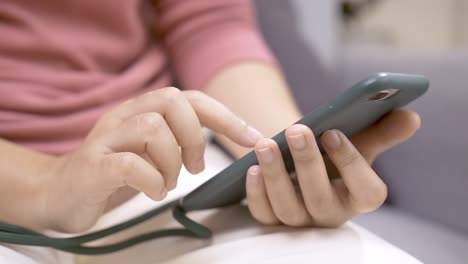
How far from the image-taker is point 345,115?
29 centimetres

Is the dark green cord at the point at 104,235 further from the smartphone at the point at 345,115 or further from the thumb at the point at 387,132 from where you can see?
the thumb at the point at 387,132

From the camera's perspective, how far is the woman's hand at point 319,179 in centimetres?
31

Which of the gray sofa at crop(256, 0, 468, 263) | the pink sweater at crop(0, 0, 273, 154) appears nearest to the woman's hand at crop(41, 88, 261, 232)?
the pink sweater at crop(0, 0, 273, 154)

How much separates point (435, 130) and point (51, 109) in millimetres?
401

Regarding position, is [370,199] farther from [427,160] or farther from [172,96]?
[427,160]

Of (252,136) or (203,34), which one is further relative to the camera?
(203,34)

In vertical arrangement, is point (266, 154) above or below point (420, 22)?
above

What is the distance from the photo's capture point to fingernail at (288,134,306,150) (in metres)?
0.30

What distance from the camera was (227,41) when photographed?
0.57 m

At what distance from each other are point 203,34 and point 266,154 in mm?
310

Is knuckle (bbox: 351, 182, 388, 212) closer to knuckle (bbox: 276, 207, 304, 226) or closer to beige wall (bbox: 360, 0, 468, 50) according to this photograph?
knuckle (bbox: 276, 207, 304, 226)

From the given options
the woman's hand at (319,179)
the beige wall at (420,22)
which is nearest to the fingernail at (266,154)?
the woman's hand at (319,179)

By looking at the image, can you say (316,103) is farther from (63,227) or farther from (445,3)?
Result: (445,3)

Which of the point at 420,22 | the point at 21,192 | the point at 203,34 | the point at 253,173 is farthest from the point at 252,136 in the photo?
the point at 420,22
